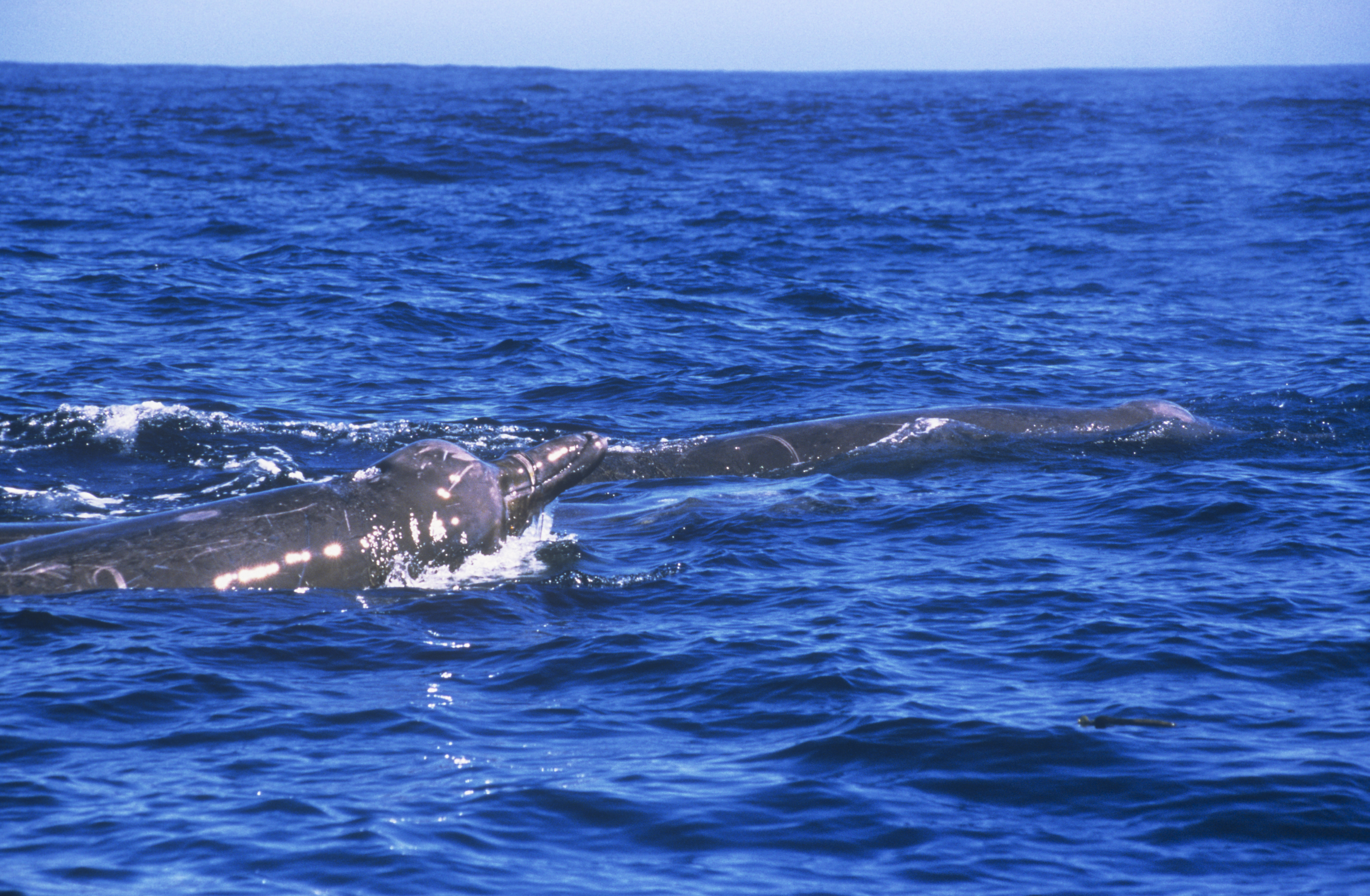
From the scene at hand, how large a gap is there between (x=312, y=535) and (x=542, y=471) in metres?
1.96

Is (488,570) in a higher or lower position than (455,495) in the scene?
lower

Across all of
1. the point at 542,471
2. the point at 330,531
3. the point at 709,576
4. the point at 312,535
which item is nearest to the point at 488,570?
the point at 542,471

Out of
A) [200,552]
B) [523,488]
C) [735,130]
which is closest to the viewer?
[200,552]

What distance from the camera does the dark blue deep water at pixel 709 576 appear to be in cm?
668

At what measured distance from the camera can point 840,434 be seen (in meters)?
15.4

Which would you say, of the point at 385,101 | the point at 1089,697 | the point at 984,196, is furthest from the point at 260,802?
the point at 385,101

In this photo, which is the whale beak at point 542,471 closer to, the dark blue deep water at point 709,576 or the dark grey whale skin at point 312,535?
the dark grey whale skin at point 312,535

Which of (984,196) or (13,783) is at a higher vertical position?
(984,196)

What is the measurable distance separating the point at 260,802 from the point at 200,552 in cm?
384

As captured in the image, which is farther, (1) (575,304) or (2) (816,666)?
(1) (575,304)

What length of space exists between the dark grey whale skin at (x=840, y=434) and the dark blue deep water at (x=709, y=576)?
0.38 metres

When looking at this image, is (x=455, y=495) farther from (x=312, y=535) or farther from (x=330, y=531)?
(x=312, y=535)

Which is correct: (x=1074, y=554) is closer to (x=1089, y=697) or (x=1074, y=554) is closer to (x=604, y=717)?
(x=1089, y=697)

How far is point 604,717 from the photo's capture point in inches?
324
